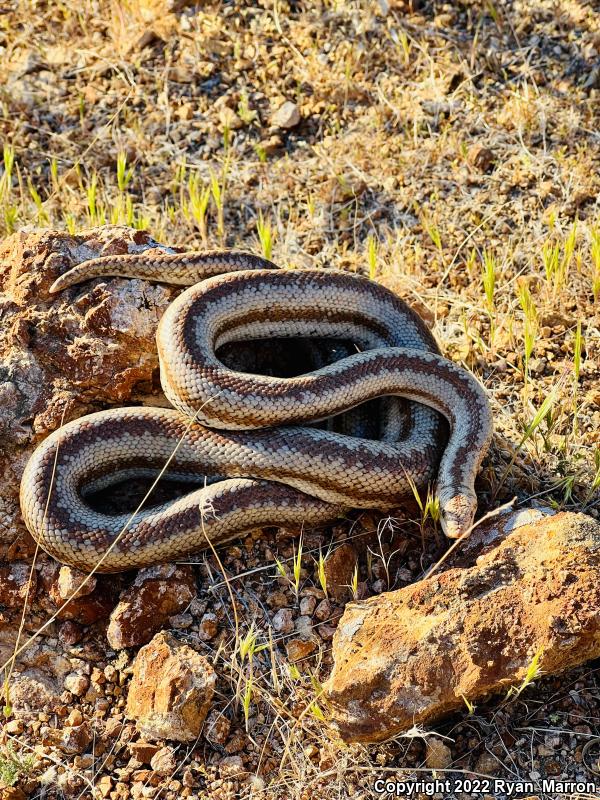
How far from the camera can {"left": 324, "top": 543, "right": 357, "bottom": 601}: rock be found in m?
4.94

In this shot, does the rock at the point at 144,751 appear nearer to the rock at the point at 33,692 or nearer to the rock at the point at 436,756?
the rock at the point at 33,692

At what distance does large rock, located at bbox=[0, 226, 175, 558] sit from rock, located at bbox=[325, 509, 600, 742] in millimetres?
2002

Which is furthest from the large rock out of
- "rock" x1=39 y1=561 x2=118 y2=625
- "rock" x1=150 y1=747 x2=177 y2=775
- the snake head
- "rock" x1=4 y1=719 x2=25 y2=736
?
the snake head

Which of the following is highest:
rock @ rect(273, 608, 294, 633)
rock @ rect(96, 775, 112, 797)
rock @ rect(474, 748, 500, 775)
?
rock @ rect(273, 608, 294, 633)

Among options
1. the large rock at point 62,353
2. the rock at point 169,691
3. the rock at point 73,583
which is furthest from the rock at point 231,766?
the large rock at point 62,353

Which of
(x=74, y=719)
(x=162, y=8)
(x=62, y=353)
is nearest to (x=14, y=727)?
(x=74, y=719)

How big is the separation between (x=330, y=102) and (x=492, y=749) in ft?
19.0

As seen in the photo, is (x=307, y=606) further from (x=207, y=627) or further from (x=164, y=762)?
(x=164, y=762)

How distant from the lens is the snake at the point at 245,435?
491cm

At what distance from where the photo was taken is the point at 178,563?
4977mm

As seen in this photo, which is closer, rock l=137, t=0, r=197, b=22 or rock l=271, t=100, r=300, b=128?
rock l=271, t=100, r=300, b=128

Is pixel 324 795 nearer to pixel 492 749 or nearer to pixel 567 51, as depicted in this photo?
pixel 492 749

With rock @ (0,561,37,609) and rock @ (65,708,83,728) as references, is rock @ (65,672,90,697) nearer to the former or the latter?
rock @ (65,708,83,728)

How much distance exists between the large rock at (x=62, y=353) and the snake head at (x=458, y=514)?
193 centimetres
